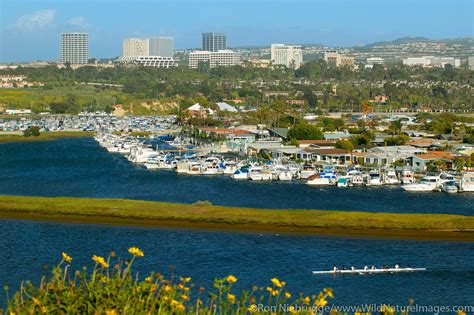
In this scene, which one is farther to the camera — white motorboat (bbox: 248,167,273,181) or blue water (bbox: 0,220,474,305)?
white motorboat (bbox: 248,167,273,181)

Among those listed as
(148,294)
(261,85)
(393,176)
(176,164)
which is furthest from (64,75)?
(148,294)

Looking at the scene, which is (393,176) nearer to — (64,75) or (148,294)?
(148,294)

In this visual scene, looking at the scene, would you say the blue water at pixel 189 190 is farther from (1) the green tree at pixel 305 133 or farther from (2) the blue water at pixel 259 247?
(1) the green tree at pixel 305 133

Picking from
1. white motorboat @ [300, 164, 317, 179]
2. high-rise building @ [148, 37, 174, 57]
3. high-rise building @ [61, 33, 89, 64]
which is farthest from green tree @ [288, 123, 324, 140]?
high-rise building @ [148, 37, 174, 57]

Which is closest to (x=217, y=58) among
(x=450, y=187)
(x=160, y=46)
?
(x=160, y=46)

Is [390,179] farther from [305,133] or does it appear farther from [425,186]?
[305,133]

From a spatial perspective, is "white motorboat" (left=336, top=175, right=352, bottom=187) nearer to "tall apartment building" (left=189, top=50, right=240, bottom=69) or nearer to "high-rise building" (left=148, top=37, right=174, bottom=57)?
"tall apartment building" (left=189, top=50, right=240, bottom=69)

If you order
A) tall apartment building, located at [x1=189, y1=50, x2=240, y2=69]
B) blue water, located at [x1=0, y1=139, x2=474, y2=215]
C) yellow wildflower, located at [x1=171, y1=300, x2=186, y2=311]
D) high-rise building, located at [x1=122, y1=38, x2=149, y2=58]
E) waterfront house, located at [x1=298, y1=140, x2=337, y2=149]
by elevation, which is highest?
high-rise building, located at [x1=122, y1=38, x2=149, y2=58]
